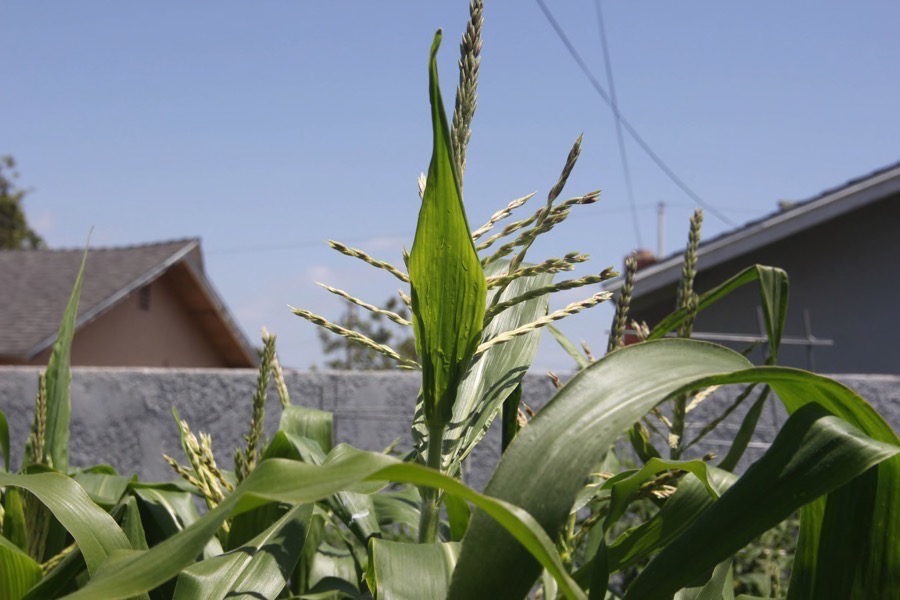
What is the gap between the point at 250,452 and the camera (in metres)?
0.79

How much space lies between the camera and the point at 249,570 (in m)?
0.60

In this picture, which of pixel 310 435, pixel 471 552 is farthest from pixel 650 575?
pixel 310 435

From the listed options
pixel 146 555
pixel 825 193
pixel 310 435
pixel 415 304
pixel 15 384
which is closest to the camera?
pixel 146 555

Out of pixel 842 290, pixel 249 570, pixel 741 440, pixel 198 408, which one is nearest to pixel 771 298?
pixel 741 440

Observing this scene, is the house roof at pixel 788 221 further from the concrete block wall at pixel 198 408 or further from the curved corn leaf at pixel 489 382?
the curved corn leaf at pixel 489 382

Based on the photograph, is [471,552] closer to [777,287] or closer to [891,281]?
[777,287]

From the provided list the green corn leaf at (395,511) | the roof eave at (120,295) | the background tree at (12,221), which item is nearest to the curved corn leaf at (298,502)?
the green corn leaf at (395,511)

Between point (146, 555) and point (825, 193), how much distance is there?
930 cm

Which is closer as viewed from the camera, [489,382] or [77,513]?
[77,513]

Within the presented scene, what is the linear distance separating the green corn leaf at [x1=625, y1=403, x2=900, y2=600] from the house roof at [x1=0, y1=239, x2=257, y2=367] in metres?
13.3

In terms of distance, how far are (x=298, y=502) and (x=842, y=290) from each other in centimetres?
956

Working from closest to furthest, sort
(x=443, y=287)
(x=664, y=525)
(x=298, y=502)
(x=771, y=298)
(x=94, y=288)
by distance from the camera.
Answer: (x=298, y=502) → (x=443, y=287) → (x=664, y=525) → (x=771, y=298) → (x=94, y=288)

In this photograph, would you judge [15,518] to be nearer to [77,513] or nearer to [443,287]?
[77,513]

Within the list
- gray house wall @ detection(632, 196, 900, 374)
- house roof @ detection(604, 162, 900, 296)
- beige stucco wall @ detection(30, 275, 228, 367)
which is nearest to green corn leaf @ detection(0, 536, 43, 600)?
house roof @ detection(604, 162, 900, 296)
